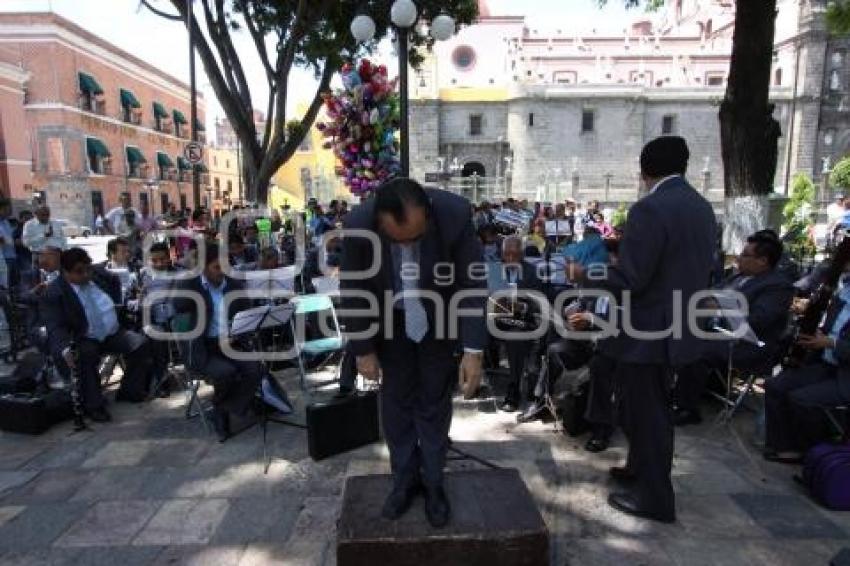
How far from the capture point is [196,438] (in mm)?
4645

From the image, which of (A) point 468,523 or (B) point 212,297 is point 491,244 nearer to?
(B) point 212,297

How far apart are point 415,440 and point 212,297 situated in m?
2.66

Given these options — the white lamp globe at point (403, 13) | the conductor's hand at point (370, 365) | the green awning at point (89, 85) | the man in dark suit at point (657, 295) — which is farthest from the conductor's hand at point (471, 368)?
the green awning at point (89, 85)

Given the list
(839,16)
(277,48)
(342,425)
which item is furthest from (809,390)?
(277,48)

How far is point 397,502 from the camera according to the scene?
2955 millimetres

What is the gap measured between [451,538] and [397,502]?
0.34 m

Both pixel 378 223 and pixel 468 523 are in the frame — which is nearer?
pixel 378 223

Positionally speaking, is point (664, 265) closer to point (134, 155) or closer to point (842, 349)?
point (842, 349)

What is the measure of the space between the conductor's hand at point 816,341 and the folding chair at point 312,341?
3682 millimetres

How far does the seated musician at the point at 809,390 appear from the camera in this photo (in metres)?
3.78

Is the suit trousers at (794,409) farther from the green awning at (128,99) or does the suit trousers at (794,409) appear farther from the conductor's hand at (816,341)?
the green awning at (128,99)

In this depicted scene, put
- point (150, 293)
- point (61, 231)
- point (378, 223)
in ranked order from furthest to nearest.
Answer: point (61, 231)
point (150, 293)
point (378, 223)

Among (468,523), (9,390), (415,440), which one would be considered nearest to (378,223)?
(415,440)

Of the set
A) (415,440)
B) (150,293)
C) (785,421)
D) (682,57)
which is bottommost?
(785,421)
